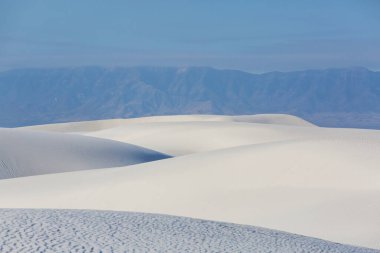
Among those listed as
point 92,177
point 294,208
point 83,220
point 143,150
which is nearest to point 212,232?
point 83,220

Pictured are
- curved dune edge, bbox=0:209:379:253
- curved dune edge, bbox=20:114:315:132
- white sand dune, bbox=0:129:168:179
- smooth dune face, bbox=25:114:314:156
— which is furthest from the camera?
A: curved dune edge, bbox=20:114:315:132

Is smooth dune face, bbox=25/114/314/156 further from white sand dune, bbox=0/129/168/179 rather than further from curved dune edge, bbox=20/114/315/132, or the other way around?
curved dune edge, bbox=20/114/315/132

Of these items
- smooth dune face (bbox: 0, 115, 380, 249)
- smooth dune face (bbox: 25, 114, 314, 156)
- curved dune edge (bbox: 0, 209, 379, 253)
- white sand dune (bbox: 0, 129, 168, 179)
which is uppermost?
smooth dune face (bbox: 25, 114, 314, 156)

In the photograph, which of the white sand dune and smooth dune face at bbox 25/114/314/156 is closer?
the white sand dune

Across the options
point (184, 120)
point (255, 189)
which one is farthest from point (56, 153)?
point (184, 120)

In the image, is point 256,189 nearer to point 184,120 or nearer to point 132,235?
point 132,235

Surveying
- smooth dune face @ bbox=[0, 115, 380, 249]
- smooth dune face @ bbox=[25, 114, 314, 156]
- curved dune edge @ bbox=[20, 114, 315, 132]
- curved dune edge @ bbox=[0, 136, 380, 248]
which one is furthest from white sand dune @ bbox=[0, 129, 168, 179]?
curved dune edge @ bbox=[20, 114, 315, 132]
